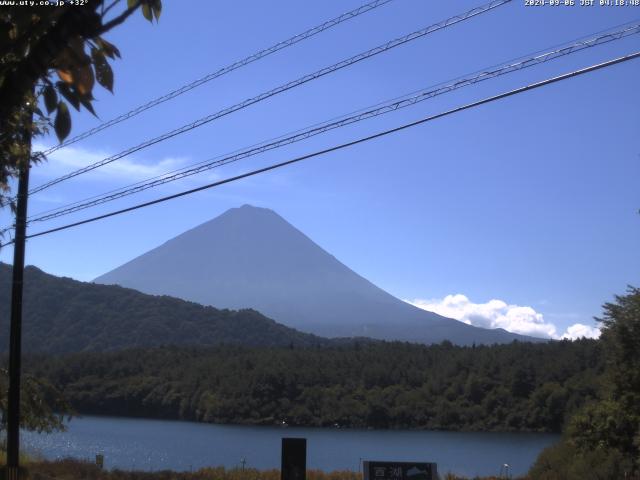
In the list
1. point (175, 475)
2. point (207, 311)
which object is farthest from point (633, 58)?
point (207, 311)

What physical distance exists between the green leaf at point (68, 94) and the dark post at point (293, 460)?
960 centimetres

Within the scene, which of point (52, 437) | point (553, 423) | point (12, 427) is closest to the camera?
point (12, 427)

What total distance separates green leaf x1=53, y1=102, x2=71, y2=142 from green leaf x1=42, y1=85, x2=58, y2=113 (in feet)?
0.07

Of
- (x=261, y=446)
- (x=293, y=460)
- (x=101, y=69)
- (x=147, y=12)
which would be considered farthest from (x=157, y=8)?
(x=261, y=446)

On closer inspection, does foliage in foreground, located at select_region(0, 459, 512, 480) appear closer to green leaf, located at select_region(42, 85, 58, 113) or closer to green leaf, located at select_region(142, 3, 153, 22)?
green leaf, located at select_region(42, 85, 58, 113)

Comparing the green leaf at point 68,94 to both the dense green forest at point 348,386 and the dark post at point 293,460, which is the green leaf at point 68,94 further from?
the dense green forest at point 348,386

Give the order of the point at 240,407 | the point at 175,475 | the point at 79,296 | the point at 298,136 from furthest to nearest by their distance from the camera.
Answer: the point at 79,296, the point at 240,407, the point at 175,475, the point at 298,136

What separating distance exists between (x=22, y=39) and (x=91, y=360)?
8362 cm

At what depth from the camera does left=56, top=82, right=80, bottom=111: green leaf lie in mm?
3035

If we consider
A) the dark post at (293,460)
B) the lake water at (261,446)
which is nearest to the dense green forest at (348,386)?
the lake water at (261,446)

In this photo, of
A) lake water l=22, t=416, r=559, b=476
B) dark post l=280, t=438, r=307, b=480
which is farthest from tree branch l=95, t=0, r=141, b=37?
lake water l=22, t=416, r=559, b=476

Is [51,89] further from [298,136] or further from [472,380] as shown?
[472,380]

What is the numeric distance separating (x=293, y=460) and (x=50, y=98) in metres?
9.76

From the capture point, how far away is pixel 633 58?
8.66 meters
